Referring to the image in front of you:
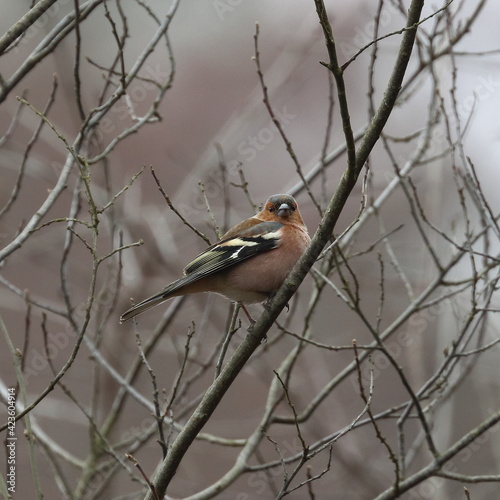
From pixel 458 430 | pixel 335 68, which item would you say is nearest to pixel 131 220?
pixel 335 68

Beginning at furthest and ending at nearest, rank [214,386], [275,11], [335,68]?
[275,11] → [214,386] → [335,68]

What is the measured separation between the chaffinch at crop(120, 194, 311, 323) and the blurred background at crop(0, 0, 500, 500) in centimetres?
27

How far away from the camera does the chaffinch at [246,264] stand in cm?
511

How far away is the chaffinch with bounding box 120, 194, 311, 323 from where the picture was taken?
5113 millimetres

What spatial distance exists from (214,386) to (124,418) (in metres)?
8.27

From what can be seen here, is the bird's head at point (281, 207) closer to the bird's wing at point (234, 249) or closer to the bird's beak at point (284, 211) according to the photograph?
the bird's beak at point (284, 211)

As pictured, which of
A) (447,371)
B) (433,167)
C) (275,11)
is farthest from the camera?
(275,11)

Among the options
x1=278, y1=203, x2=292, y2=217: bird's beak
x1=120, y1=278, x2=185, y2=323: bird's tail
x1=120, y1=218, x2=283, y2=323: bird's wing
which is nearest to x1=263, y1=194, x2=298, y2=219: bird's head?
x1=278, y1=203, x2=292, y2=217: bird's beak

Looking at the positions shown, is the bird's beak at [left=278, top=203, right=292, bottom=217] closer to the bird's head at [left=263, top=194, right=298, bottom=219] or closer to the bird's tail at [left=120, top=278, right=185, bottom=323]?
the bird's head at [left=263, top=194, right=298, bottom=219]

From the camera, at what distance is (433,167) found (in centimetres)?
691

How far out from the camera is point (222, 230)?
7316 mm

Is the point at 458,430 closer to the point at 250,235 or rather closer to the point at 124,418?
the point at 124,418

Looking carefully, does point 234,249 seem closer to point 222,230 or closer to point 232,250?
point 232,250

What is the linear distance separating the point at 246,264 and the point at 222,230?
6.94 feet
